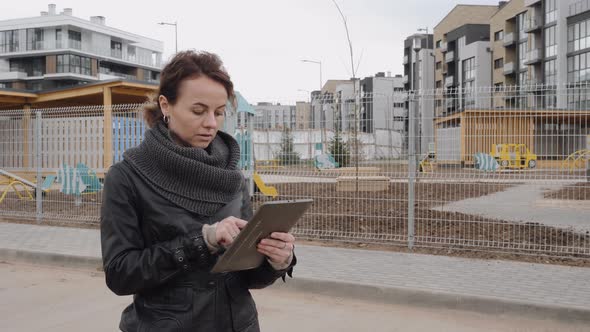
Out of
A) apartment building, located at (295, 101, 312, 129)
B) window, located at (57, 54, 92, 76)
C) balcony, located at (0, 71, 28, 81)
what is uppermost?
window, located at (57, 54, 92, 76)

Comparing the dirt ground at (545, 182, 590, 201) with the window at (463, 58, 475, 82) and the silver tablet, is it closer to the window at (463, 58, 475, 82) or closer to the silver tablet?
the silver tablet

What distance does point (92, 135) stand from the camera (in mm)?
11734

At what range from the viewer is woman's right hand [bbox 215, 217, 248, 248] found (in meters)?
1.70

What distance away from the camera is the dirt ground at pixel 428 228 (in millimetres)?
7680

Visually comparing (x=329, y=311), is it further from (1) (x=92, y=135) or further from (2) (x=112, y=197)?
(1) (x=92, y=135)

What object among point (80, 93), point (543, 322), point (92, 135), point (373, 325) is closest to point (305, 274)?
point (373, 325)

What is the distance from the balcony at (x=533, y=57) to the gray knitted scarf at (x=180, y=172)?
186 feet

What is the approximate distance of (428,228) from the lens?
8656 mm

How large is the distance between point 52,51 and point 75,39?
10.8 ft

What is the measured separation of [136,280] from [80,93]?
18308 mm

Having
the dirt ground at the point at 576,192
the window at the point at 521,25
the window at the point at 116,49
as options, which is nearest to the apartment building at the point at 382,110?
Result: the dirt ground at the point at 576,192

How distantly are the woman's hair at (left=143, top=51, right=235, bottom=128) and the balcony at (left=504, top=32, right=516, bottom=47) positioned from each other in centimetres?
6248

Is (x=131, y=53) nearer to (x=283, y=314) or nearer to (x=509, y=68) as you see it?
(x=509, y=68)

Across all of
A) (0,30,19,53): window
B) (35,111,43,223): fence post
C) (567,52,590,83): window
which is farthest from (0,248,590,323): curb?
(0,30,19,53): window
